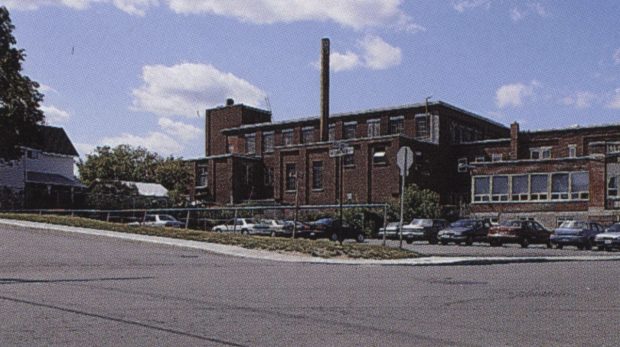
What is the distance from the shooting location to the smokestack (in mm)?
70800

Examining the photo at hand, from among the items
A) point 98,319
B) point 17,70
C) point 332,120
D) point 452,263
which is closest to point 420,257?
point 452,263

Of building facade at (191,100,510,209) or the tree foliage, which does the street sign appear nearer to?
building facade at (191,100,510,209)

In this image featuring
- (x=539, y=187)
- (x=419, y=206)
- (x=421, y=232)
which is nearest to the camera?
(x=421, y=232)

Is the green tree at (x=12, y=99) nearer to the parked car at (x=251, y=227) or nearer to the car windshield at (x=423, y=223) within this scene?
the parked car at (x=251, y=227)

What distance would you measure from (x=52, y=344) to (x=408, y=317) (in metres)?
4.44

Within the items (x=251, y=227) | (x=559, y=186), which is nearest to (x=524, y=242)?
(x=251, y=227)

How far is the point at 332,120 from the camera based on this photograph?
80062mm

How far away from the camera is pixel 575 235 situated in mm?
38250

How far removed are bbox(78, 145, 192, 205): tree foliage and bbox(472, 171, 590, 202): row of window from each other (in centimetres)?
3128

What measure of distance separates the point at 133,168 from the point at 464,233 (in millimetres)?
51275

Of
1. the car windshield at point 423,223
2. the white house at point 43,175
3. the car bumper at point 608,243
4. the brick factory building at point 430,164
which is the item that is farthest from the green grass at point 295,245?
the brick factory building at point 430,164

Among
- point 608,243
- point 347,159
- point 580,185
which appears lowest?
point 608,243

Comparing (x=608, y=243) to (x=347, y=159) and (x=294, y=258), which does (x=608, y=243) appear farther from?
(x=347, y=159)

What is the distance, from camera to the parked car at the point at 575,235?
125ft
